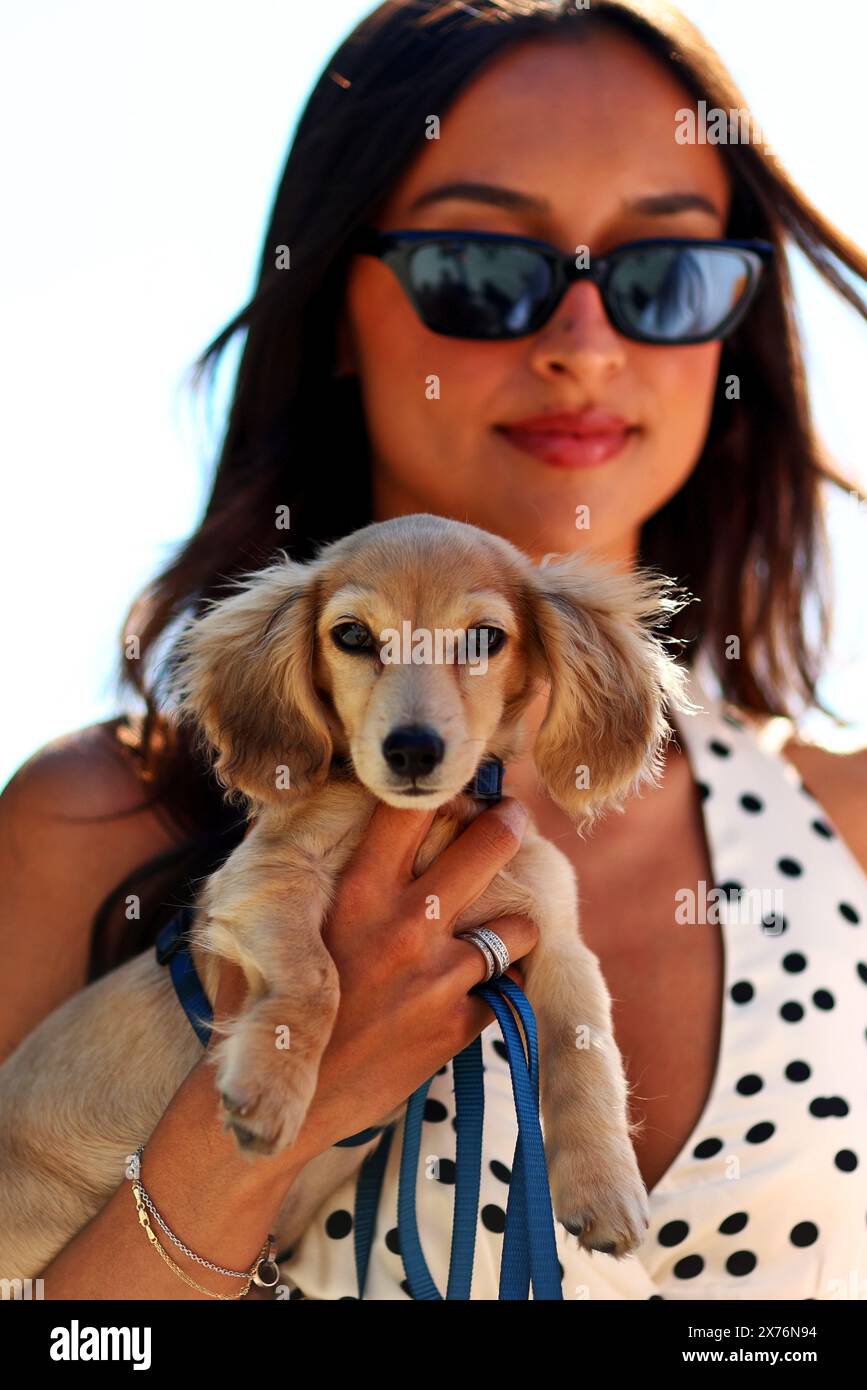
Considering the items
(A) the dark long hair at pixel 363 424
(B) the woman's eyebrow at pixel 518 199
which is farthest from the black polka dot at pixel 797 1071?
(B) the woman's eyebrow at pixel 518 199

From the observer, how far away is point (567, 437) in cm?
324

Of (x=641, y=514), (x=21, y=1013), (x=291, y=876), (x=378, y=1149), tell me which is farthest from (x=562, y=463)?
(x=21, y=1013)

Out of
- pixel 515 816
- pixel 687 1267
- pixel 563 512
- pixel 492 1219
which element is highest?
pixel 563 512

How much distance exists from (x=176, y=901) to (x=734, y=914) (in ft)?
4.89

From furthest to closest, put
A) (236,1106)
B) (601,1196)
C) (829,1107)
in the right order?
(829,1107), (601,1196), (236,1106)

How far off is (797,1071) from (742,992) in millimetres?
230

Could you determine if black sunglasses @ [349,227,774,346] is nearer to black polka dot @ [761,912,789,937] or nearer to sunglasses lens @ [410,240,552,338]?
sunglasses lens @ [410,240,552,338]

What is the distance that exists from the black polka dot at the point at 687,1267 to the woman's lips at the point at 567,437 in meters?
2.02

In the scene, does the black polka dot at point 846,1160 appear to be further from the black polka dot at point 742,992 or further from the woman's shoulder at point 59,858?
→ the woman's shoulder at point 59,858

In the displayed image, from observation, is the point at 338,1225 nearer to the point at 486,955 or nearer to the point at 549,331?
the point at 486,955

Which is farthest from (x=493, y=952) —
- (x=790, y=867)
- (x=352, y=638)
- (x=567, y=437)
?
(x=567, y=437)

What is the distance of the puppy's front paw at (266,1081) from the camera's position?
1.92m

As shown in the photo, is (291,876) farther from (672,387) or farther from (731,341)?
(731,341)

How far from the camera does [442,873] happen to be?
2.36m
